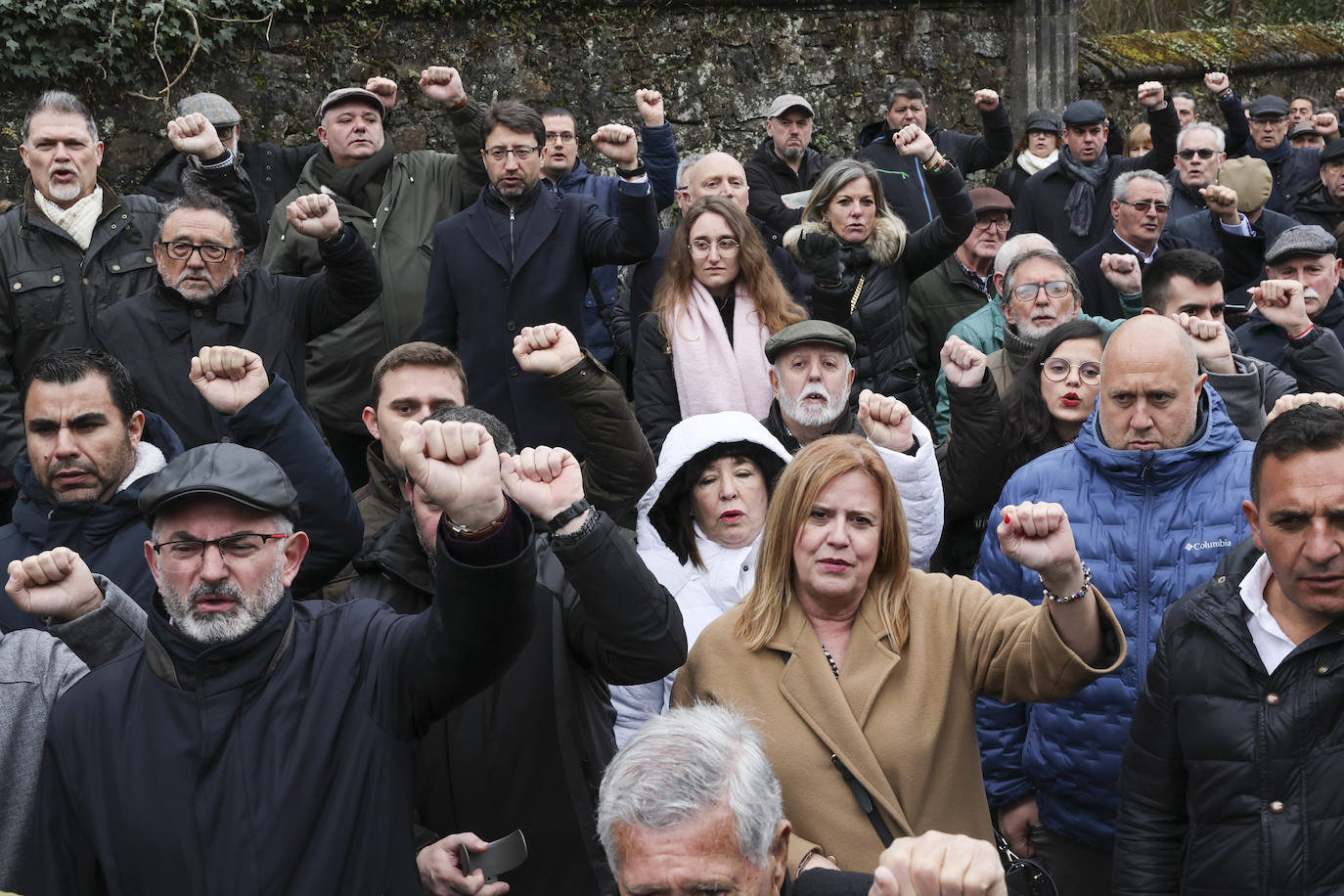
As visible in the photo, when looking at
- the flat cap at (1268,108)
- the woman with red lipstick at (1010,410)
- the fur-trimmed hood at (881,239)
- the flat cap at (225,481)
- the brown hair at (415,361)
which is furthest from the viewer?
the flat cap at (1268,108)

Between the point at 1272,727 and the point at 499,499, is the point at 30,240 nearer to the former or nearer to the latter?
the point at 499,499

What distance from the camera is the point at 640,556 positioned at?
3.81 metres

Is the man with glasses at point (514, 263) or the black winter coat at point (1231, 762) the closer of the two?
the black winter coat at point (1231, 762)

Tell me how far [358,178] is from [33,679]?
164 inches

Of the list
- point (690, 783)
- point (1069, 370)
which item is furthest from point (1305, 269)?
point (690, 783)

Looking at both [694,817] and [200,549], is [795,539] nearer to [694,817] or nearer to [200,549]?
[694,817]

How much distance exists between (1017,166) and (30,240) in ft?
22.5

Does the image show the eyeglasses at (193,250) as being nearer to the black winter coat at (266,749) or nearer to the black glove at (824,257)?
the black glove at (824,257)

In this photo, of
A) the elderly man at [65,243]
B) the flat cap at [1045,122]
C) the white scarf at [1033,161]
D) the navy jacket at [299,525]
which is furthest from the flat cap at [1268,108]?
the navy jacket at [299,525]

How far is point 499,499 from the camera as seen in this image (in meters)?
2.73

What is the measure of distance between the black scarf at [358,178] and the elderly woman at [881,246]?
201 centimetres

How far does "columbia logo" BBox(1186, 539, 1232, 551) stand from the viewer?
395cm

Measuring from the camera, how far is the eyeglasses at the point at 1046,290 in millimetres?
5938

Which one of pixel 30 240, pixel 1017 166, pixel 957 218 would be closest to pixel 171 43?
pixel 30 240
